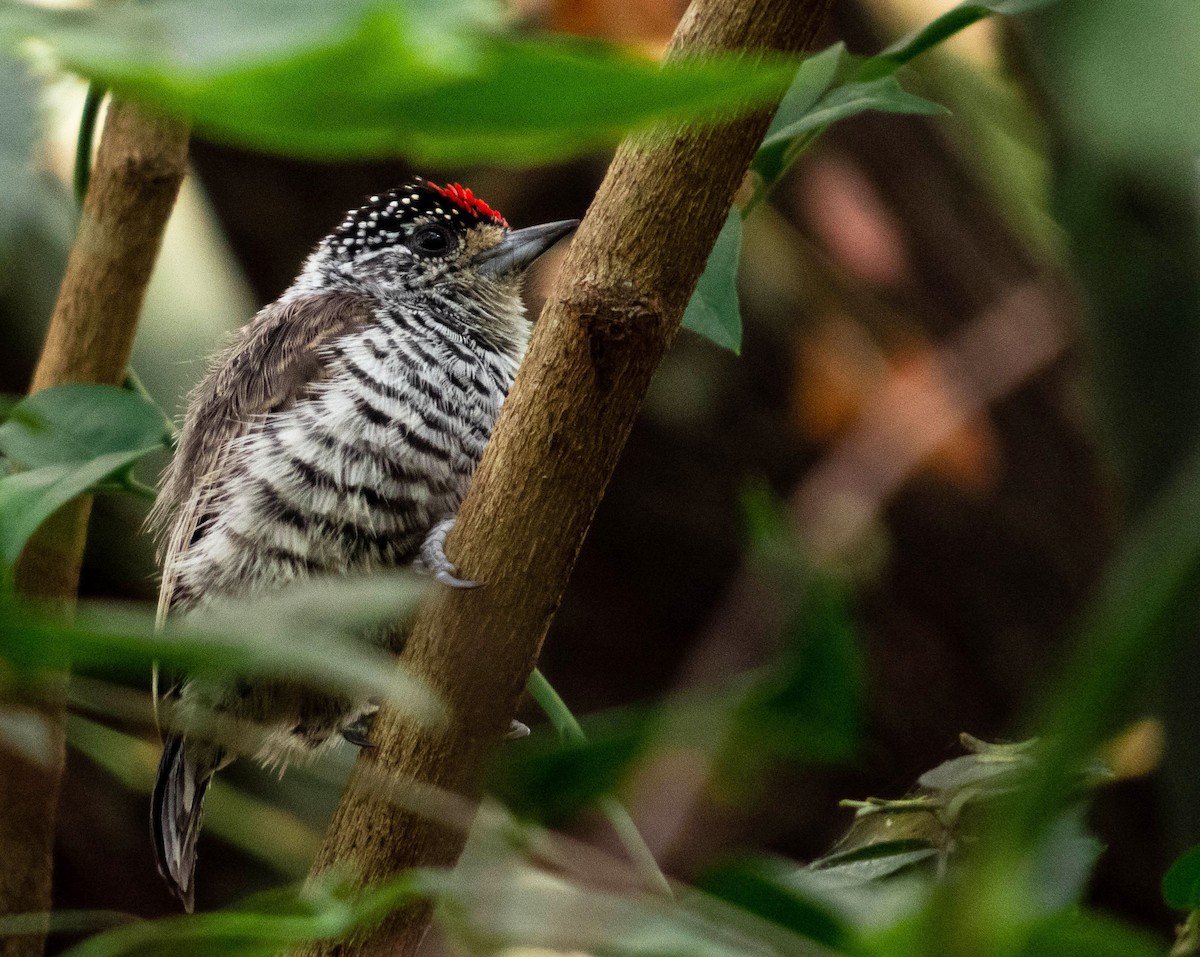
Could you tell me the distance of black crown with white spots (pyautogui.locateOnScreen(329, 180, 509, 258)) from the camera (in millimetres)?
2504

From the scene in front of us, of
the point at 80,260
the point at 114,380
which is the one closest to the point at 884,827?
the point at 114,380

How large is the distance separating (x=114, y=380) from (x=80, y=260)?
154 mm

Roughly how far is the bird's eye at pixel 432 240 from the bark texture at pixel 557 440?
137 centimetres

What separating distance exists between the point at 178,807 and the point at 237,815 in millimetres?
746

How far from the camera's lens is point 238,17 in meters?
0.42

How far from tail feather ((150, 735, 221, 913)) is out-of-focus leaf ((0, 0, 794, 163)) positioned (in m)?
1.71

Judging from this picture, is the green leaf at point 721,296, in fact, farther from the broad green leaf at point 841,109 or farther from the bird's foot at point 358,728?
the bird's foot at point 358,728

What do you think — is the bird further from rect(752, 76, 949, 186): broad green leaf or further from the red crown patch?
rect(752, 76, 949, 186): broad green leaf

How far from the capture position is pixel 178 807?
6.48 feet

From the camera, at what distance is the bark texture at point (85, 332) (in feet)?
5.17

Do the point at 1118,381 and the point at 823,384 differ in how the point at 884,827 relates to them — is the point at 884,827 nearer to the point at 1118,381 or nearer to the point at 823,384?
the point at 1118,381

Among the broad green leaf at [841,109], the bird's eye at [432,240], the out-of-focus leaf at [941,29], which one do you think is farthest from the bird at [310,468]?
the out-of-focus leaf at [941,29]

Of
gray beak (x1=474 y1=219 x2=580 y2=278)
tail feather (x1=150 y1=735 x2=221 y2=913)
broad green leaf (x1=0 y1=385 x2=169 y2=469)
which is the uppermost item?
gray beak (x1=474 y1=219 x2=580 y2=278)

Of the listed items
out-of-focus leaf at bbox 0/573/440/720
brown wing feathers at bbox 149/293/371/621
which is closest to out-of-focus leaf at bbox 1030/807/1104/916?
out-of-focus leaf at bbox 0/573/440/720
